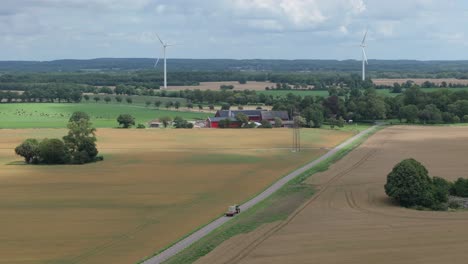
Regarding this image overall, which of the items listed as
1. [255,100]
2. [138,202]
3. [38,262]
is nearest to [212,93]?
[255,100]

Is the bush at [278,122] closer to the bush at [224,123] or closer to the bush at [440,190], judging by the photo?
the bush at [224,123]

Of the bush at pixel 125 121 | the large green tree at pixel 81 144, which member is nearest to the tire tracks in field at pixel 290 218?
the large green tree at pixel 81 144

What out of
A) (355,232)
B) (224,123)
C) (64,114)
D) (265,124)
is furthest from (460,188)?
(64,114)

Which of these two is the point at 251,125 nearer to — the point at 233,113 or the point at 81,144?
the point at 233,113

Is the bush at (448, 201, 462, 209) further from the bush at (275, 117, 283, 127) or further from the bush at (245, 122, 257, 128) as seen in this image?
the bush at (275, 117, 283, 127)

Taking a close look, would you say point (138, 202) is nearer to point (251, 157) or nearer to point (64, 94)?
point (251, 157)

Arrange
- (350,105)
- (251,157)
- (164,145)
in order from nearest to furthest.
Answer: (251,157), (164,145), (350,105)
